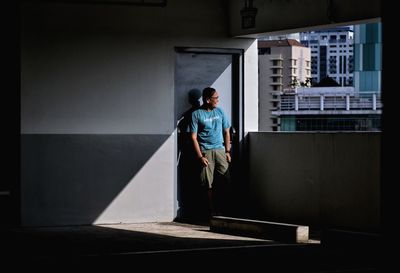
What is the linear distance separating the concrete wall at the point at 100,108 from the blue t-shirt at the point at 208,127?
446 mm

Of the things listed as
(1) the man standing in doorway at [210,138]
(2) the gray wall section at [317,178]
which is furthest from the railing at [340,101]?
(1) the man standing in doorway at [210,138]

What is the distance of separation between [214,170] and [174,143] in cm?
72

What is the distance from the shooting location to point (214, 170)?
40.1ft

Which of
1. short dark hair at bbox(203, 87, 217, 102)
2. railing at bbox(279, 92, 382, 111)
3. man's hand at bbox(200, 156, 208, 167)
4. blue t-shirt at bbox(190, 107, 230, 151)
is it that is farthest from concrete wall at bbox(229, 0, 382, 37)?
railing at bbox(279, 92, 382, 111)

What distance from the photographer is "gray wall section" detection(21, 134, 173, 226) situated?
11.5m

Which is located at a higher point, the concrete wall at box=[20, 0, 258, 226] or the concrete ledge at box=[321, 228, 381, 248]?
the concrete wall at box=[20, 0, 258, 226]

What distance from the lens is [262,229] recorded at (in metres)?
10.3

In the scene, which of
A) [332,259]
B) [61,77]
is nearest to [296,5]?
[61,77]

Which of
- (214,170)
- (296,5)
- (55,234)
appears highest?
(296,5)

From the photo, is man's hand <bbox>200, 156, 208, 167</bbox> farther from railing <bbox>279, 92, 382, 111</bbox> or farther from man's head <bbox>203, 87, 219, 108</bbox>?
railing <bbox>279, 92, 382, 111</bbox>

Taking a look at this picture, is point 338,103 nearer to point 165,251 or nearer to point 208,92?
point 208,92

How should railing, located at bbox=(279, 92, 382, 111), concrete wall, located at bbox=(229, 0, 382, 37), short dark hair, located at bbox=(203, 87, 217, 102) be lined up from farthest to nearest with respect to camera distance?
railing, located at bbox=(279, 92, 382, 111)
short dark hair, located at bbox=(203, 87, 217, 102)
concrete wall, located at bbox=(229, 0, 382, 37)

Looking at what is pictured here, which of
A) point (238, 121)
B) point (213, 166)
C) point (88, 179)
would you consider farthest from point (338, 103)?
point (88, 179)

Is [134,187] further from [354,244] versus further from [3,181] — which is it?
[354,244]
